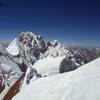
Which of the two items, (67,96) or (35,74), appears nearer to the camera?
(67,96)

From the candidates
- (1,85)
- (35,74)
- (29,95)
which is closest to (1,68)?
(1,85)

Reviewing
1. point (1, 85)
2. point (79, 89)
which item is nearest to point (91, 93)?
point (79, 89)

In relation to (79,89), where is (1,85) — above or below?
below

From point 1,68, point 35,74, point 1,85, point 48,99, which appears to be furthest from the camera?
point 1,68

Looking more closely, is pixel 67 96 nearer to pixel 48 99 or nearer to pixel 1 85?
pixel 48 99

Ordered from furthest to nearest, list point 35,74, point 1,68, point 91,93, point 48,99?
point 1,68, point 35,74, point 48,99, point 91,93

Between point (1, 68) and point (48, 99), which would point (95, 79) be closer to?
point (48, 99)
